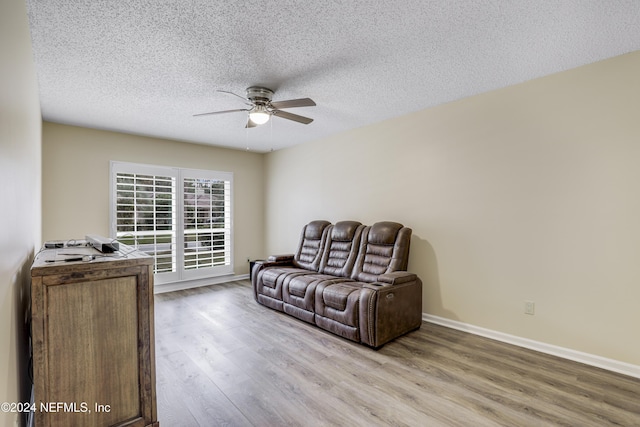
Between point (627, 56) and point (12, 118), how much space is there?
4.22 m

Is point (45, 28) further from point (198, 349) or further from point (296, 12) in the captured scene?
point (198, 349)

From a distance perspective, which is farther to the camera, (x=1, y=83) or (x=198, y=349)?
(x=198, y=349)

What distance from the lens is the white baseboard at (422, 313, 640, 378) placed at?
8.09ft

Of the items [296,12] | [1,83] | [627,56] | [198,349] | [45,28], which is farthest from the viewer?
[198,349]

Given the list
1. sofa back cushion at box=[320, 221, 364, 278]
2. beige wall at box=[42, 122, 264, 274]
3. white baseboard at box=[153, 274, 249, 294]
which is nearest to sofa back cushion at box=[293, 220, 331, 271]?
sofa back cushion at box=[320, 221, 364, 278]

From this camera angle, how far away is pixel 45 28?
2066mm

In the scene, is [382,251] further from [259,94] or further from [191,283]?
[191,283]

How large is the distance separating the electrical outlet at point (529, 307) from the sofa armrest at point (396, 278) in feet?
3.59

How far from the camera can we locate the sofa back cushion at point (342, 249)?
4.07m

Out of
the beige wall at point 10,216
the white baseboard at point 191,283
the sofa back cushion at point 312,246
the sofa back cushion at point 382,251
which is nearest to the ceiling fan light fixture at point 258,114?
the beige wall at point 10,216

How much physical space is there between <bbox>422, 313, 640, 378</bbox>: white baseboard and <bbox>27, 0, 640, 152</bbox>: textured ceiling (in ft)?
8.41

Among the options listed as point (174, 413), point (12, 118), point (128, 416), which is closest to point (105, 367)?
point (128, 416)

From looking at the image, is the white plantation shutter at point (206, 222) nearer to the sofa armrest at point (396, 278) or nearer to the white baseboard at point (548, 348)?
the sofa armrest at point (396, 278)

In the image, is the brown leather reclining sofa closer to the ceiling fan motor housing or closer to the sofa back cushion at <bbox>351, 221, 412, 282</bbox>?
the sofa back cushion at <bbox>351, 221, 412, 282</bbox>
